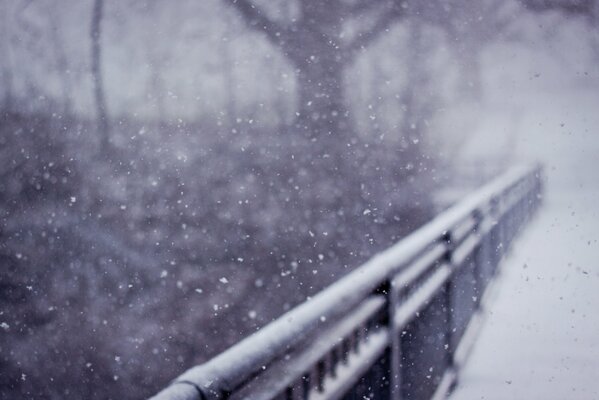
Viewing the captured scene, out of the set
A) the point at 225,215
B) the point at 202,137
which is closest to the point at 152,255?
the point at 225,215

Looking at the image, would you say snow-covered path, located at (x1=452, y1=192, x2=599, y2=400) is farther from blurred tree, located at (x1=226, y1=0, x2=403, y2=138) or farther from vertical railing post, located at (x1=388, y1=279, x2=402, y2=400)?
blurred tree, located at (x1=226, y1=0, x2=403, y2=138)

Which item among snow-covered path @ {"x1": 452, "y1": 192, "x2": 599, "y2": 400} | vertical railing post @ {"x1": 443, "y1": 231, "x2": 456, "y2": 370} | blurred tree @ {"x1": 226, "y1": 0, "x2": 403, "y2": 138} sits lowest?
snow-covered path @ {"x1": 452, "y1": 192, "x2": 599, "y2": 400}

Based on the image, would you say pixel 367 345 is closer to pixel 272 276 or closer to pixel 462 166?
pixel 272 276

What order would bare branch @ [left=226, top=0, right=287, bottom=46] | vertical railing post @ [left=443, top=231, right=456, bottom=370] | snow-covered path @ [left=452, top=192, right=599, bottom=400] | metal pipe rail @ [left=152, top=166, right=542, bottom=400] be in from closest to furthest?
metal pipe rail @ [left=152, top=166, right=542, bottom=400], vertical railing post @ [left=443, top=231, right=456, bottom=370], snow-covered path @ [left=452, top=192, right=599, bottom=400], bare branch @ [left=226, top=0, right=287, bottom=46]

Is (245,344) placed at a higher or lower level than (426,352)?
higher

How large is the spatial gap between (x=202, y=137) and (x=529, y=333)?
22843 mm

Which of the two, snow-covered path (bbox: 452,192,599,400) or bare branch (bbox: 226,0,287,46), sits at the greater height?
bare branch (bbox: 226,0,287,46)

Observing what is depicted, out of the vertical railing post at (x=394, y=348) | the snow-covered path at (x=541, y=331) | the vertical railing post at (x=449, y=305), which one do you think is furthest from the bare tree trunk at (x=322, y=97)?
the vertical railing post at (x=394, y=348)

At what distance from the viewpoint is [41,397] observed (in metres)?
11.1

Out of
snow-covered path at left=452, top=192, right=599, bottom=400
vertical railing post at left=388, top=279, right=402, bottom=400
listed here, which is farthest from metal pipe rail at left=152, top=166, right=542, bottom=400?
snow-covered path at left=452, top=192, right=599, bottom=400

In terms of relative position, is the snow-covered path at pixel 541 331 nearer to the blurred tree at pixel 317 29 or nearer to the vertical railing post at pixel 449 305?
the vertical railing post at pixel 449 305

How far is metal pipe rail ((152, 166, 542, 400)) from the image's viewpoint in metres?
1.68

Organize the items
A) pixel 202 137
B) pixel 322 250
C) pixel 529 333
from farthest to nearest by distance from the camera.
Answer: pixel 202 137 → pixel 322 250 → pixel 529 333

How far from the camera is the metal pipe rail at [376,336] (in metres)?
1.68
